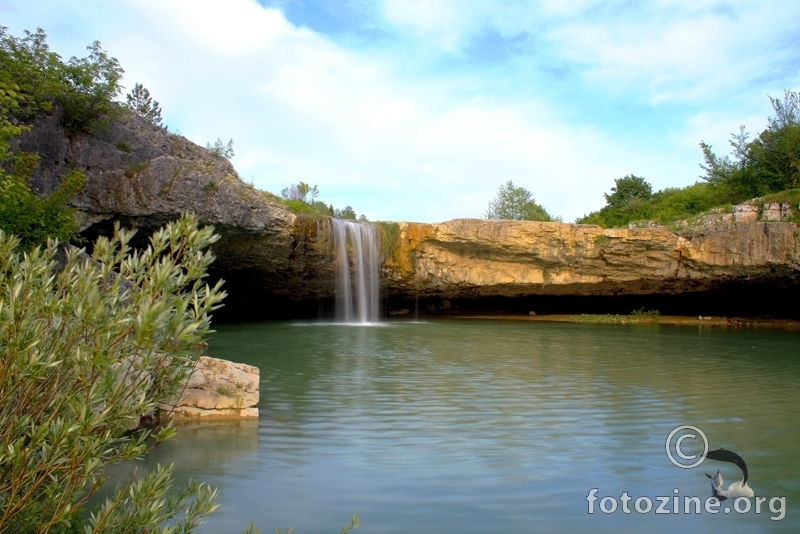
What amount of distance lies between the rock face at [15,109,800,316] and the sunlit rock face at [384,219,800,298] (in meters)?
0.04

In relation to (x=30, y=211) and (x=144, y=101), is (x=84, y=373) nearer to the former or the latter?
(x=30, y=211)

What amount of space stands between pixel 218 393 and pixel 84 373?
468cm

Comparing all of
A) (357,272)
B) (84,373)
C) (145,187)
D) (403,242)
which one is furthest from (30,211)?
(403,242)

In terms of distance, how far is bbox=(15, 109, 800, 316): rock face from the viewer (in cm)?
1666

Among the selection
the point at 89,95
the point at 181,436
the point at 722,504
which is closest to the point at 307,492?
the point at 181,436

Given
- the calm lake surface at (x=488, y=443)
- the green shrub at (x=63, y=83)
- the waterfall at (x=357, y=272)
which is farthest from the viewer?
the waterfall at (x=357, y=272)

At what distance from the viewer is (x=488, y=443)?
19.3 ft

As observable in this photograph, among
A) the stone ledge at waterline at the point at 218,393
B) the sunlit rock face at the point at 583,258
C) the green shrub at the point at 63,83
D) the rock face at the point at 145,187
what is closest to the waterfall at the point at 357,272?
the sunlit rock face at the point at 583,258

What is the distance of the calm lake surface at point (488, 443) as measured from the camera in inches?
170

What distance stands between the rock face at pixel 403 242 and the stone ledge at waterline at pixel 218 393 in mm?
10798

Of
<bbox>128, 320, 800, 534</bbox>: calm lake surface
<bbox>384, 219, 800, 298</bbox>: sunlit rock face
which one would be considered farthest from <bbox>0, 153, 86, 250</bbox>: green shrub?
<bbox>384, 219, 800, 298</bbox>: sunlit rock face

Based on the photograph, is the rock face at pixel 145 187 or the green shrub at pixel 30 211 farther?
the rock face at pixel 145 187

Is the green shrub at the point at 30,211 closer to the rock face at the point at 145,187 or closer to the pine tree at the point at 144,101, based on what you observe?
the rock face at the point at 145,187

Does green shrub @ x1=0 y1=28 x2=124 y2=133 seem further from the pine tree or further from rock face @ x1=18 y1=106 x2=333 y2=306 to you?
the pine tree
